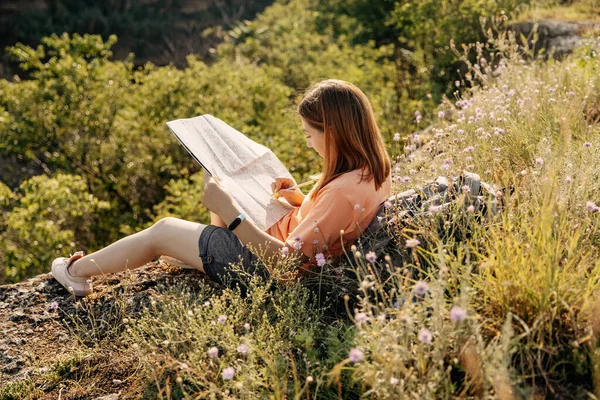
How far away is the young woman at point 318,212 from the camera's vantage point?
2.88 metres

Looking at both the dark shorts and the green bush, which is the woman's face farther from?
the green bush

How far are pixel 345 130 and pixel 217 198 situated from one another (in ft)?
2.50

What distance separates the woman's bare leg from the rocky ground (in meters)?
0.11

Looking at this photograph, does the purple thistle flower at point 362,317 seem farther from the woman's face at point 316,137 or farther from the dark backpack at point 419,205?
the woman's face at point 316,137

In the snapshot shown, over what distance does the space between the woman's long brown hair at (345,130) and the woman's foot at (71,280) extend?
1519 mm

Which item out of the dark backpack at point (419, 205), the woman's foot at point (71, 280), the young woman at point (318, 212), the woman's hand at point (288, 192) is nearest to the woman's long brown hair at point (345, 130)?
the young woman at point (318, 212)

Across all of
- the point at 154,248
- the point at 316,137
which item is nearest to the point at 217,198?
the point at 154,248

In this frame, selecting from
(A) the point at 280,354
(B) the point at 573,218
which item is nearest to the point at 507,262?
(B) the point at 573,218

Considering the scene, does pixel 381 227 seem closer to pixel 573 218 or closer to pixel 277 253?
pixel 277 253

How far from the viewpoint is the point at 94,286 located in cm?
350

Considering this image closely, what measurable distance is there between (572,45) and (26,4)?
62.6 feet

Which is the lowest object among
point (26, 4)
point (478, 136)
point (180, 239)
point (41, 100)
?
point (478, 136)

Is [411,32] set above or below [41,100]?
below

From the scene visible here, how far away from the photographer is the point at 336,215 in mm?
2869
